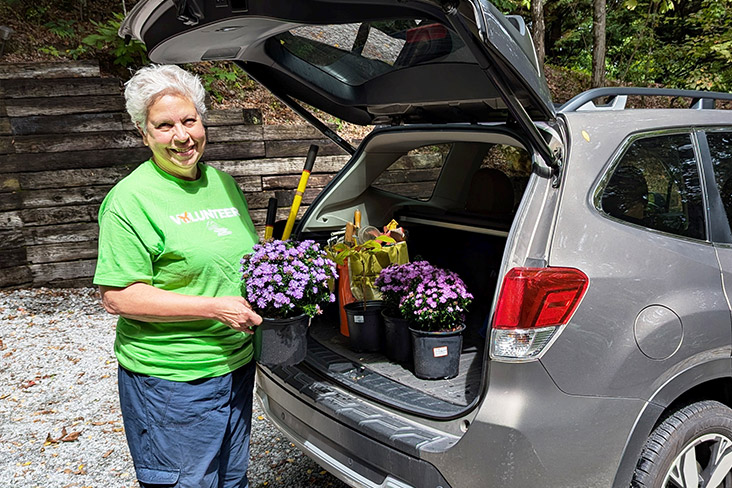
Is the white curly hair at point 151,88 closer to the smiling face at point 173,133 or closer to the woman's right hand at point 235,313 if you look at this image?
the smiling face at point 173,133

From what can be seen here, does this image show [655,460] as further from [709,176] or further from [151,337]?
[151,337]

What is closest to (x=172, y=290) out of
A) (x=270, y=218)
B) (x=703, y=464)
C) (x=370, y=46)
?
(x=370, y=46)

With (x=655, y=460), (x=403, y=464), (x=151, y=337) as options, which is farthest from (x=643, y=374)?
(x=151, y=337)

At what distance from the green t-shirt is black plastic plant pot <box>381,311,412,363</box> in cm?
80

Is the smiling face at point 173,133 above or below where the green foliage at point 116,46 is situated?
below

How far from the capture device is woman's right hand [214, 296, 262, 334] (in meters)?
1.88

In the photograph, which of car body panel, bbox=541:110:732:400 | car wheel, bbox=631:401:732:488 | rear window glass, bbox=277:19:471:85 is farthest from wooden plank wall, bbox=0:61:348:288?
car wheel, bbox=631:401:732:488

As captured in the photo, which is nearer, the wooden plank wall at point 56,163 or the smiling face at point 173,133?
the smiling face at point 173,133

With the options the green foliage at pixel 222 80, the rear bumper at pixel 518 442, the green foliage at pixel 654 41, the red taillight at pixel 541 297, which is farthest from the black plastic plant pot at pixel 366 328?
the green foliage at pixel 654 41

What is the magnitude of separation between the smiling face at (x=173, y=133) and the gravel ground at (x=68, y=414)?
1.88 metres

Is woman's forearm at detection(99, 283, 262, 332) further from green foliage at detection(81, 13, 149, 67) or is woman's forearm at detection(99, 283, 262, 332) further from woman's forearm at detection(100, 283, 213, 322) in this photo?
green foliage at detection(81, 13, 149, 67)

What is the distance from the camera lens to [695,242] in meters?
2.21

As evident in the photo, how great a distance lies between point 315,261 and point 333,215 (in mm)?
1344

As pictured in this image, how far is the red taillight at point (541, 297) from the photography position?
6.06ft
